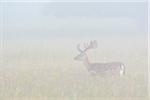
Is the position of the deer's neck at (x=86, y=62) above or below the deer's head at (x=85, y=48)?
below

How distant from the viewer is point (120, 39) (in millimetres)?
4039

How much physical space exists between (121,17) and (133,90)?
682 mm

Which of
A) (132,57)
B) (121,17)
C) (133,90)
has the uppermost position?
(121,17)

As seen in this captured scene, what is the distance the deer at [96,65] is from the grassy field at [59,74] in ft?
0.15

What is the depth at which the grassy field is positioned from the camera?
405 centimetres

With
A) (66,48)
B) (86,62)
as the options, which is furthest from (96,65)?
(66,48)

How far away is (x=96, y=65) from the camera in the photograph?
13.6 ft

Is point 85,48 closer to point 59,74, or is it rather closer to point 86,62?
point 86,62

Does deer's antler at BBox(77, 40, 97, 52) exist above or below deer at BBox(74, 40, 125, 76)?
above

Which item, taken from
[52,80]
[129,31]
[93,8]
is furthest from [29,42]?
[129,31]

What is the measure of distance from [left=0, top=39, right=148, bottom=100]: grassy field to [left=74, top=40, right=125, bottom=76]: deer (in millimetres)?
47

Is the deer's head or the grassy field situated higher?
the deer's head

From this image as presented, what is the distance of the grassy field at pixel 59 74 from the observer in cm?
405

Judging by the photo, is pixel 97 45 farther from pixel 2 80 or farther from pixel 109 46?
pixel 2 80
